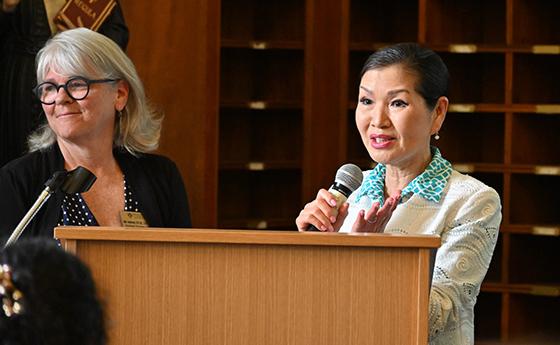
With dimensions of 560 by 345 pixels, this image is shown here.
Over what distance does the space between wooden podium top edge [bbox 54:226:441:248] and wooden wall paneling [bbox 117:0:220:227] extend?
335 cm

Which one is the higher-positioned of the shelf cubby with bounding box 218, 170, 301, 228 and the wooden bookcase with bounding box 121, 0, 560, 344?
the wooden bookcase with bounding box 121, 0, 560, 344

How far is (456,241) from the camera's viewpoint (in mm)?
2234

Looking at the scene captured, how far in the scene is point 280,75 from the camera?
5.55 metres

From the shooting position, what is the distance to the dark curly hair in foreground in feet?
3.20

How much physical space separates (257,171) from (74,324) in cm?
462

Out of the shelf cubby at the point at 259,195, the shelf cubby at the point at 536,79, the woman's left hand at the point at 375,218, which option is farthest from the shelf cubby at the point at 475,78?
the woman's left hand at the point at 375,218

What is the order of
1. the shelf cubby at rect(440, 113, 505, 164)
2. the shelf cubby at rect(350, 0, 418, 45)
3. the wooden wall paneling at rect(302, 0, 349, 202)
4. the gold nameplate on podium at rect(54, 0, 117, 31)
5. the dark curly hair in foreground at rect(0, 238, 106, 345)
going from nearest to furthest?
the dark curly hair in foreground at rect(0, 238, 106, 345)
the gold nameplate on podium at rect(54, 0, 117, 31)
the shelf cubby at rect(440, 113, 505, 164)
the wooden wall paneling at rect(302, 0, 349, 202)
the shelf cubby at rect(350, 0, 418, 45)

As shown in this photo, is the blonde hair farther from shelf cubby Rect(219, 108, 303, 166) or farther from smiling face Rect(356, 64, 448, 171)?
shelf cubby Rect(219, 108, 303, 166)

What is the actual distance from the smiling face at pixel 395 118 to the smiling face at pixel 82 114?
33.1 inches

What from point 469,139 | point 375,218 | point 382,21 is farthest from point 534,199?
point 375,218

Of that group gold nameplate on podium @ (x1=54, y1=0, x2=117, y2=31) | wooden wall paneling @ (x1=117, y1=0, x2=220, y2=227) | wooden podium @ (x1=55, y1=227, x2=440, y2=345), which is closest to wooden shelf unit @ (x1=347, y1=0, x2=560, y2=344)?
wooden wall paneling @ (x1=117, y1=0, x2=220, y2=227)

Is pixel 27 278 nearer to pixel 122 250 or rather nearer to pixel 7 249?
pixel 7 249

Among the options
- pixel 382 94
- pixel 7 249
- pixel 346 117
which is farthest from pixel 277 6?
pixel 7 249

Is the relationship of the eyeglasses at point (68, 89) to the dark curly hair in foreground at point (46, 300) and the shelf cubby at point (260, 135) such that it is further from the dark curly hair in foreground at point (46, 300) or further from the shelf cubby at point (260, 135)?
the shelf cubby at point (260, 135)
